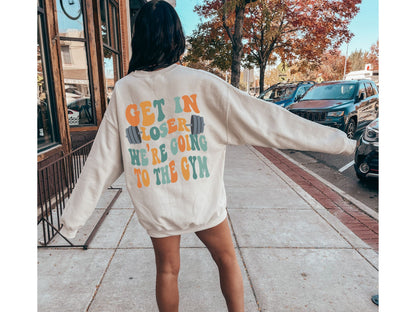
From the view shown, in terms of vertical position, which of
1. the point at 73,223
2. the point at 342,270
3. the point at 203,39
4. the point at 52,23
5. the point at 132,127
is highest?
the point at 203,39

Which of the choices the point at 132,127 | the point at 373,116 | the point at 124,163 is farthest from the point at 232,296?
the point at 373,116

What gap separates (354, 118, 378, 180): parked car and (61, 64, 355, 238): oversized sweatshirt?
413 centimetres

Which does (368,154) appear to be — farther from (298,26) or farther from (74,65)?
(298,26)

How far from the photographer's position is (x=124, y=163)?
161 cm

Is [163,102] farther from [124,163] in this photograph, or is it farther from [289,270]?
[289,270]

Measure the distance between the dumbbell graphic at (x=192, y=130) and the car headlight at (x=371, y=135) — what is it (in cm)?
467

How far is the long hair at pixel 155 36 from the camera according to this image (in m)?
1.48

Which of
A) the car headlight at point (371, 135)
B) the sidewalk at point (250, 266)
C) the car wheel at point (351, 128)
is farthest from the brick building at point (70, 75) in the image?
the car wheel at point (351, 128)

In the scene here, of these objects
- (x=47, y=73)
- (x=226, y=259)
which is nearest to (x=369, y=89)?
(x=47, y=73)

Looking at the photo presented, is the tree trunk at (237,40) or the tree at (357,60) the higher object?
the tree at (357,60)

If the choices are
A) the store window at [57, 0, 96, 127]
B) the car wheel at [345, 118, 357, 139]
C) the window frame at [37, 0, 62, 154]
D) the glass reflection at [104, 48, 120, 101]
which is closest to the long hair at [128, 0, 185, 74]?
the window frame at [37, 0, 62, 154]

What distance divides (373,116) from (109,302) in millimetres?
→ 10405

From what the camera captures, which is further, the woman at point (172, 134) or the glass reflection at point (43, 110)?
the glass reflection at point (43, 110)

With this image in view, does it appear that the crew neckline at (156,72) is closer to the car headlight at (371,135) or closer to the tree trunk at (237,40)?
the car headlight at (371,135)
